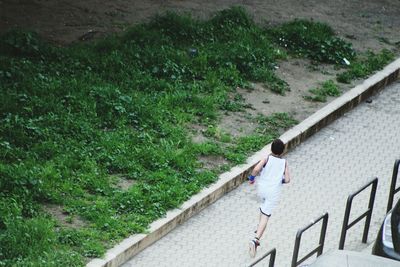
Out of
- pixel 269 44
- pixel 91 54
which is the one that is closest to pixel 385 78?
pixel 269 44

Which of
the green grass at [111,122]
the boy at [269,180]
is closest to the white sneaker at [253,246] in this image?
the boy at [269,180]

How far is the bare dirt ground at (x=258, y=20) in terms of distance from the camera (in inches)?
693

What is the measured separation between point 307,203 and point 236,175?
1119 mm

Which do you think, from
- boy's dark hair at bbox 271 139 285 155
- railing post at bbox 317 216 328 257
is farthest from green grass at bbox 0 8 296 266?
railing post at bbox 317 216 328 257

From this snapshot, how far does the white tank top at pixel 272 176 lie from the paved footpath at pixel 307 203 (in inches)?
34.1

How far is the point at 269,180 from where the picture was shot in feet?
42.4

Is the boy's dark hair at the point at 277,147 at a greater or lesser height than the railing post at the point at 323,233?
greater

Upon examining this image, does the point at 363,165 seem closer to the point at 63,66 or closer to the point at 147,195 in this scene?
the point at 147,195

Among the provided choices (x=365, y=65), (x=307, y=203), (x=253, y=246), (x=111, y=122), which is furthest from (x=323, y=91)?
(x=253, y=246)

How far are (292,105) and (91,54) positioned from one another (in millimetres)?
3709

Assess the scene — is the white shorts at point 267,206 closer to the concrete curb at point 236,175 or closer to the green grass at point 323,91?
the concrete curb at point 236,175

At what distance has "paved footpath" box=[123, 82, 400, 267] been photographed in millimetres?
13102

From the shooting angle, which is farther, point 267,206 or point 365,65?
point 365,65

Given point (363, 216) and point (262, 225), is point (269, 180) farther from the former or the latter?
point (363, 216)
